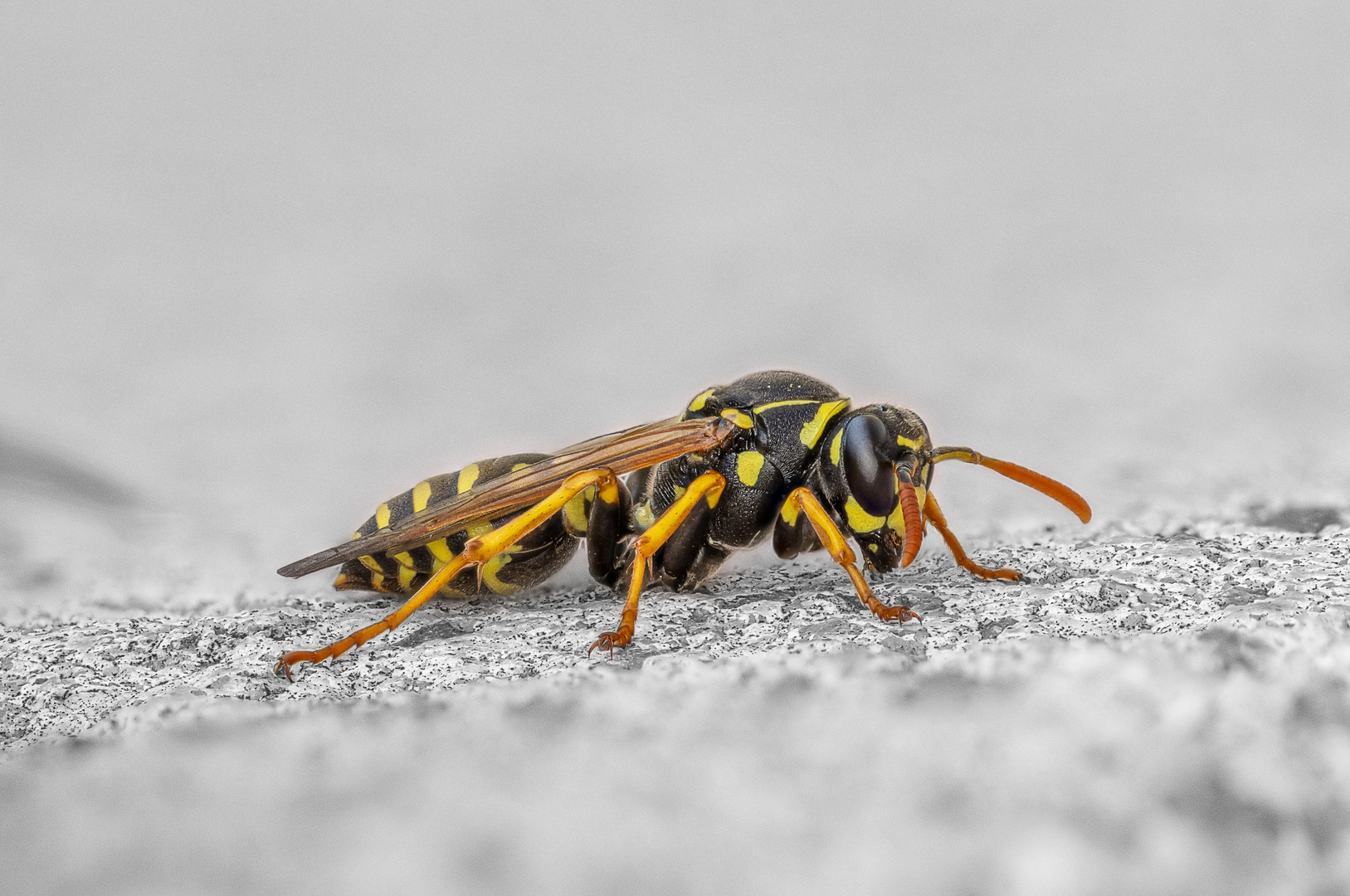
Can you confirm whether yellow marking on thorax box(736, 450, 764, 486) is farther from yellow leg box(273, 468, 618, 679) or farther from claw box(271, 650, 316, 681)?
claw box(271, 650, 316, 681)

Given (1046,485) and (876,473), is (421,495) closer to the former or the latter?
(876,473)

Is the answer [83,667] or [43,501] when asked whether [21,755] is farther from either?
[43,501]

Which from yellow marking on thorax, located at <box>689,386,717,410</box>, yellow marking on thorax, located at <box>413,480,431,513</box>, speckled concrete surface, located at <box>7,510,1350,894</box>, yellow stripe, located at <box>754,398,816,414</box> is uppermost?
yellow marking on thorax, located at <box>689,386,717,410</box>

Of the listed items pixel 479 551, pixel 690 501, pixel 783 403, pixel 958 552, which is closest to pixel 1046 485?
pixel 958 552

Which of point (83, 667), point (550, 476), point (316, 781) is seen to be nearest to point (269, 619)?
point (83, 667)

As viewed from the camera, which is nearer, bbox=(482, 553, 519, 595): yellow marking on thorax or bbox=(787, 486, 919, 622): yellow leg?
bbox=(787, 486, 919, 622): yellow leg

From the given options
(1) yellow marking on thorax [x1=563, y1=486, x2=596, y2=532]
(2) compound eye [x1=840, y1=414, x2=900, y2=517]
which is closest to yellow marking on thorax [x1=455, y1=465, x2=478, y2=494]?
(1) yellow marking on thorax [x1=563, y1=486, x2=596, y2=532]

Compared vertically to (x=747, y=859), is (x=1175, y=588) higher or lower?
higher
